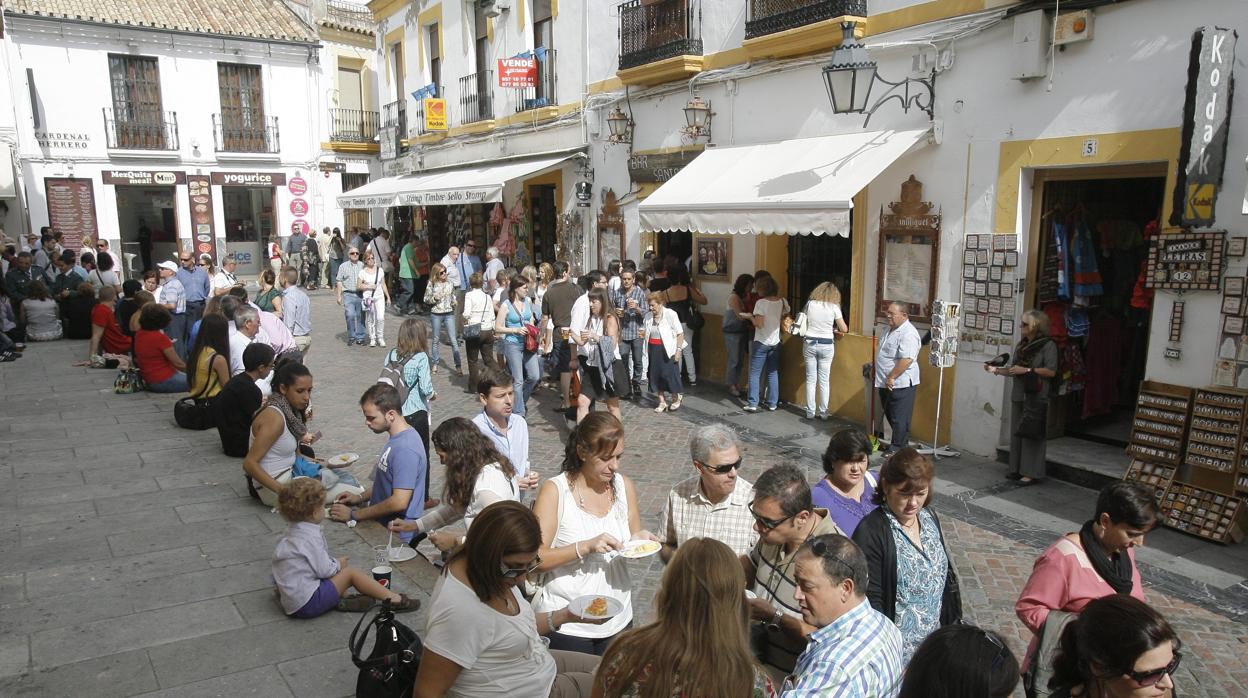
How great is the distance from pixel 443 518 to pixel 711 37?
8318 millimetres

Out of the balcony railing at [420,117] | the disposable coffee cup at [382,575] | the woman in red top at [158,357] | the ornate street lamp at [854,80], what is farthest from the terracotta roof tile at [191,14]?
the disposable coffee cup at [382,575]

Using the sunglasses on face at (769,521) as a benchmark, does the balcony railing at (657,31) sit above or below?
above

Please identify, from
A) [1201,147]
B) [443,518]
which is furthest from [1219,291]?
[443,518]

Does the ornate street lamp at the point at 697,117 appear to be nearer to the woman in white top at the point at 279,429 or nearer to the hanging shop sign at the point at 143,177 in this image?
the woman in white top at the point at 279,429

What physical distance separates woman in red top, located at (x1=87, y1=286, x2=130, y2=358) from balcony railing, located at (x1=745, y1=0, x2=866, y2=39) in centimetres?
956

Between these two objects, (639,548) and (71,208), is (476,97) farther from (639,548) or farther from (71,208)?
(639,548)

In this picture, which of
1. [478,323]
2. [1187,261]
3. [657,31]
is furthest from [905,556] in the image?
[657,31]

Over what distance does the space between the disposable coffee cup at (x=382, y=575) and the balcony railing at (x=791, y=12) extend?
7.27 meters

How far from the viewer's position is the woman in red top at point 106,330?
11.7m

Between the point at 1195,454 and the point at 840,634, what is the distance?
5238 mm

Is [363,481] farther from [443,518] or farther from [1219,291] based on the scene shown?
[1219,291]

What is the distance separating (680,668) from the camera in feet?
7.50

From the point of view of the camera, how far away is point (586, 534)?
3500mm

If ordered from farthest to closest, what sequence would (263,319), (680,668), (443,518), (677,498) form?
1. (263,319)
2. (443,518)
3. (677,498)
4. (680,668)
